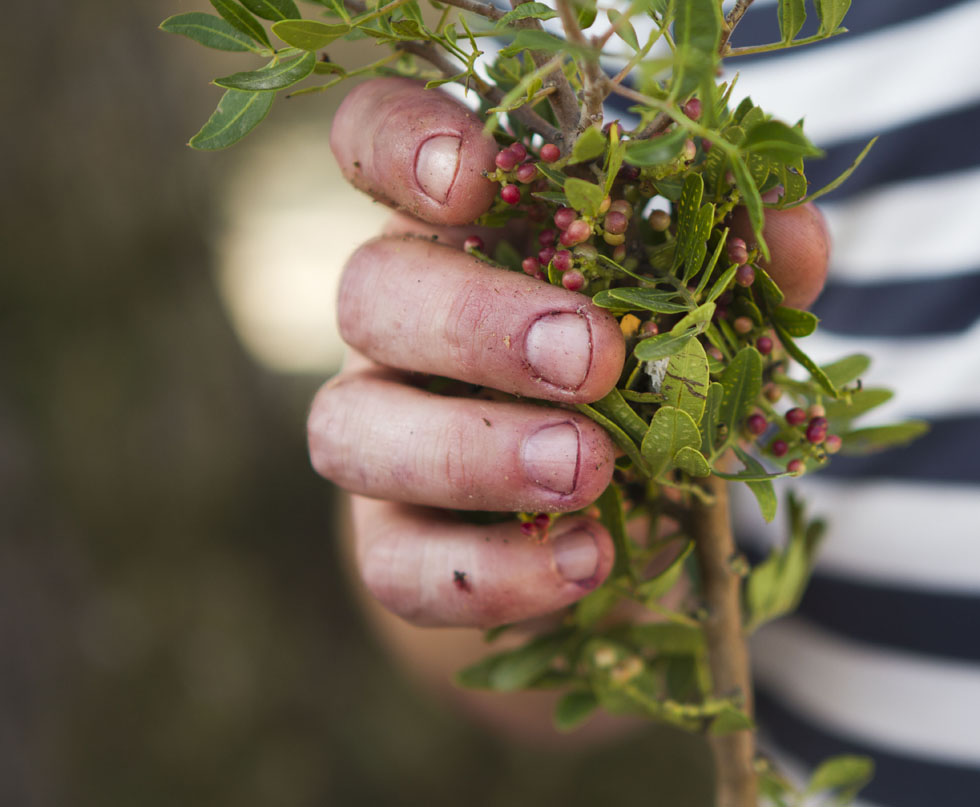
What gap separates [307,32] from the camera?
1.15ft

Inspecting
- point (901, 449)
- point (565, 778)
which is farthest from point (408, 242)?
point (565, 778)

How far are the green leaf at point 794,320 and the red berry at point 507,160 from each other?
0.16 metres

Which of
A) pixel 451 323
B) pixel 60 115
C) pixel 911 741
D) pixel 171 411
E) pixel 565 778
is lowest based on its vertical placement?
pixel 565 778

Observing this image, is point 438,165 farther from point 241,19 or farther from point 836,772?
point 836,772

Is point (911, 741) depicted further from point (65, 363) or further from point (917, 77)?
point (65, 363)

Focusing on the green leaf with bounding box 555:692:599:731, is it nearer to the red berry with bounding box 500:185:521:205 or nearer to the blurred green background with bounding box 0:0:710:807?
the red berry with bounding box 500:185:521:205

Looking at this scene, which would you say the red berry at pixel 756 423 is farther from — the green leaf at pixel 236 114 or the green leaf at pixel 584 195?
the green leaf at pixel 236 114

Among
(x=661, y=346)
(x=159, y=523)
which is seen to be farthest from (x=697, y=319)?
(x=159, y=523)

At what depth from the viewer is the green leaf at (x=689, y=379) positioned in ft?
1.21

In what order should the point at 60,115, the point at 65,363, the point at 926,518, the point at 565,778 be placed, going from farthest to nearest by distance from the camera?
1. the point at 565,778
2. the point at 65,363
3. the point at 60,115
4. the point at 926,518

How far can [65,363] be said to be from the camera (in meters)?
1.58

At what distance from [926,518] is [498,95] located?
0.71 meters

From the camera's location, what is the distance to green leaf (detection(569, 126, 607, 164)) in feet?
0.96

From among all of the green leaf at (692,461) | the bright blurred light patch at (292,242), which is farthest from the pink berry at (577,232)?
the bright blurred light patch at (292,242)
